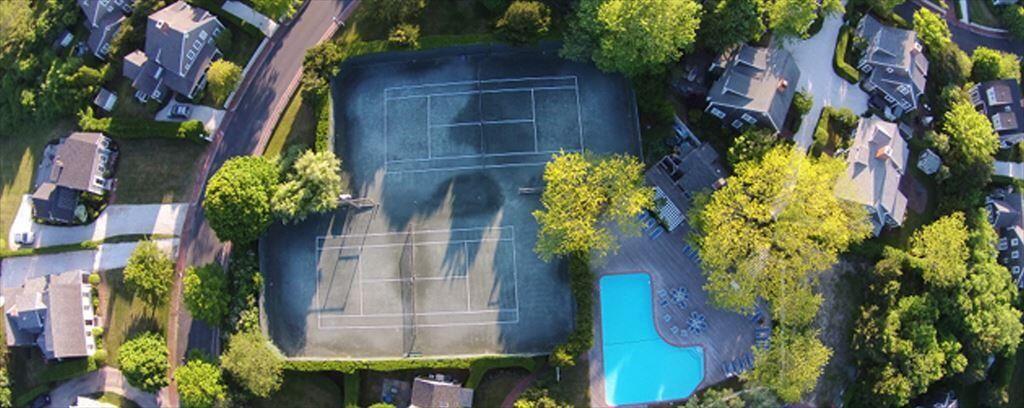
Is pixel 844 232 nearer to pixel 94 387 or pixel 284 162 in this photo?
pixel 284 162

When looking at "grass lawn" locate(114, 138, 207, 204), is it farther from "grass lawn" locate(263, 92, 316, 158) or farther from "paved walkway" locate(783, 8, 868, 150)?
"paved walkway" locate(783, 8, 868, 150)

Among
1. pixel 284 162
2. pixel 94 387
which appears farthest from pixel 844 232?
pixel 94 387

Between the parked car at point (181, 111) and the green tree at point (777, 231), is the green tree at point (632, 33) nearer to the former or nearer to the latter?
the green tree at point (777, 231)

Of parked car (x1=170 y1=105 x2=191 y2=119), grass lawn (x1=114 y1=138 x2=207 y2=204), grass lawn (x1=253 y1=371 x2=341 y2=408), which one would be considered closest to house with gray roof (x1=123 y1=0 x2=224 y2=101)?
parked car (x1=170 y1=105 x2=191 y2=119)

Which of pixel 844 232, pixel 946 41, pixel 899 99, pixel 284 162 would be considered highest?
pixel 946 41

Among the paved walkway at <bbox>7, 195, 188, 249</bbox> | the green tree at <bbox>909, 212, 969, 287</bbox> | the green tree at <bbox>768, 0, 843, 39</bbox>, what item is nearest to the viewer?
the green tree at <bbox>768, 0, 843, 39</bbox>

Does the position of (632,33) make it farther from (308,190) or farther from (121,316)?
(121,316)
